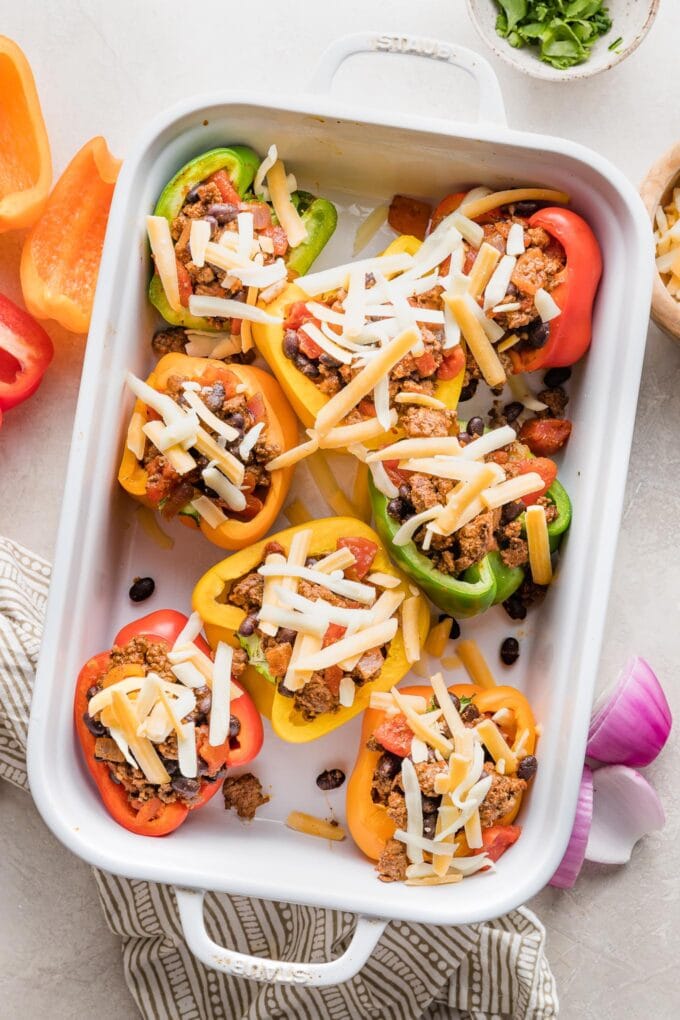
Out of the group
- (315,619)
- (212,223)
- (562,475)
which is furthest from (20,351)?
(562,475)

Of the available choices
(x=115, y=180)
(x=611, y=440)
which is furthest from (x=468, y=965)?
(x=115, y=180)

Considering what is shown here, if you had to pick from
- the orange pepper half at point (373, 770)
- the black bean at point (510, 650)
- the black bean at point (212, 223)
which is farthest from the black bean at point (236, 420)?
the black bean at point (510, 650)

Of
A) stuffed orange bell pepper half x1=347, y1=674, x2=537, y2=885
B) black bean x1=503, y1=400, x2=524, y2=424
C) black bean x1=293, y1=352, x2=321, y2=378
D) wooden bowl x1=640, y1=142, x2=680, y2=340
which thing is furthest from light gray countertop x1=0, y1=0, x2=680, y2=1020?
black bean x1=293, y1=352, x2=321, y2=378

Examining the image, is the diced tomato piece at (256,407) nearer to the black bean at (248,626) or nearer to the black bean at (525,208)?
the black bean at (248,626)

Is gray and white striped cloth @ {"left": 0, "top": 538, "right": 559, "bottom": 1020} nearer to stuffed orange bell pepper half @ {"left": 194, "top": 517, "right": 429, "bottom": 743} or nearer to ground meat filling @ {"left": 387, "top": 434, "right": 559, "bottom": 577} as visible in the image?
stuffed orange bell pepper half @ {"left": 194, "top": 517, "right": 429, "bottom": 743}

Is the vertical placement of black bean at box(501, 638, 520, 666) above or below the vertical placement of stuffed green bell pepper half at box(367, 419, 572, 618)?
below

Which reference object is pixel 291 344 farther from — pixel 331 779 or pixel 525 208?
pixel 331 779
